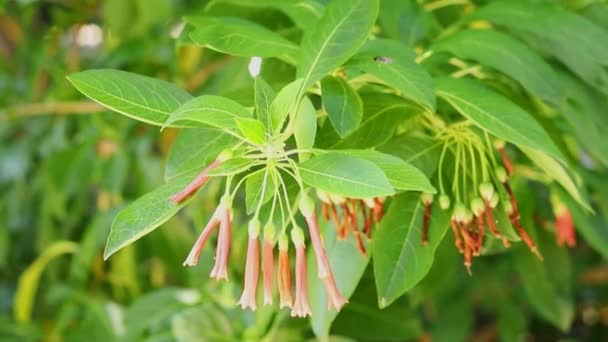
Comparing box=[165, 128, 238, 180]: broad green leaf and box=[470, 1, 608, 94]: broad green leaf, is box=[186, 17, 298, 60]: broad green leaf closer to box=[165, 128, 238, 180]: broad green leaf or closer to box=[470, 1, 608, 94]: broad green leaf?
box=[165, 128, 238, 180]: broad green leaf

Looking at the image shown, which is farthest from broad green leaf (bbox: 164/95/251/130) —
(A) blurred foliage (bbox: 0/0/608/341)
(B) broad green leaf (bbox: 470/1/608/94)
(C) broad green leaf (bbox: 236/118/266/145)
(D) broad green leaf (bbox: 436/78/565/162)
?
(A) blurred foliage (bbox: 0/0/608/341)

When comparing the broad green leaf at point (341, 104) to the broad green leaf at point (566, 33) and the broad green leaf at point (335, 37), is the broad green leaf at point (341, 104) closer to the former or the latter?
the broad green leaf at point (335, 37)

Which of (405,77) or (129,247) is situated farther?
(129,247)

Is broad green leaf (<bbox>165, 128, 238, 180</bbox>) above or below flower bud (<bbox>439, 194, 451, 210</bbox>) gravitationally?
above

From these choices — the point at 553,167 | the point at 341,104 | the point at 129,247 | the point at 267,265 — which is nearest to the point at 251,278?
the point at 267,265

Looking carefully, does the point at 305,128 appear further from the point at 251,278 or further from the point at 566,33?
the point at 566,33

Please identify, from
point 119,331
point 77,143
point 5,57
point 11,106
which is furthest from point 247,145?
point 5,57

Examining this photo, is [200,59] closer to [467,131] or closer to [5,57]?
[5,57]

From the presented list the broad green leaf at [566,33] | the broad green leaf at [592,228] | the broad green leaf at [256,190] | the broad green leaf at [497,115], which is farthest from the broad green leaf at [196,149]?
the broad green leaf at [592,228]
